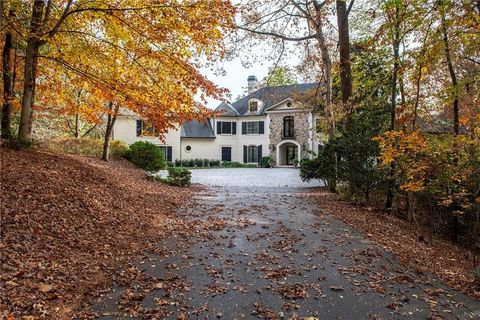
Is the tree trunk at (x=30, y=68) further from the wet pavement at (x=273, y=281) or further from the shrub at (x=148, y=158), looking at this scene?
the shrub at (x=148, y=158)

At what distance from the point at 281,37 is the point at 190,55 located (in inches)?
235

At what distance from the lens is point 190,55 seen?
809cm

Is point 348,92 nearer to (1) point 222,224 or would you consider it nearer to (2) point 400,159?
(2) point 400,159

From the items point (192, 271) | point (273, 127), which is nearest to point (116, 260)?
point (192, 271)

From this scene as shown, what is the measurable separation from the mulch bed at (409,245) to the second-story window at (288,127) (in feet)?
70.2

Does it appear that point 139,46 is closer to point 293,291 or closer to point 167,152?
point 293,291

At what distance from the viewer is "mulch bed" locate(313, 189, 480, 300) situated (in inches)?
186

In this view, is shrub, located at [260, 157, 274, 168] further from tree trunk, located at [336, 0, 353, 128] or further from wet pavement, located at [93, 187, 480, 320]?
wet pavement, located at [93, 187, 480, 320]

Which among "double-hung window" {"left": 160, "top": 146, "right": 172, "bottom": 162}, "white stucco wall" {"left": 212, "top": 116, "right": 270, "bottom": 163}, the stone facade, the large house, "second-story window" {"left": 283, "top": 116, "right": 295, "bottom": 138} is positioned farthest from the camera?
"white stucco wall" {"left": 212, "top": 116, "right": 270, "bottom": 163}

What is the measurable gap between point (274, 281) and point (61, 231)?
9.85 feet

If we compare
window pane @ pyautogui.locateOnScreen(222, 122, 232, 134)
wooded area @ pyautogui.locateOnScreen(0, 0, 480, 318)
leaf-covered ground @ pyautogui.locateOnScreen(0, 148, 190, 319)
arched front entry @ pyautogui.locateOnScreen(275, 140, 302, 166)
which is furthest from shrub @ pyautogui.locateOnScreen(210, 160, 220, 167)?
leaf-covered ground @ pyautogui.locateOnScreen(0, 148, 190, 319)

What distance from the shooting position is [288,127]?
31.2 meters

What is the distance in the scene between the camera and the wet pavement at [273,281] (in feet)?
10.8

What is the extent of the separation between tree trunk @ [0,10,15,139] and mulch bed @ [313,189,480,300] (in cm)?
821
